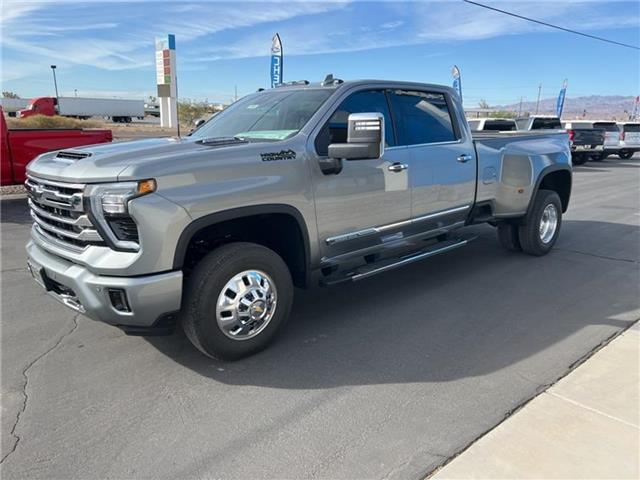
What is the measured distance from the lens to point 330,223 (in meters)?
4.03

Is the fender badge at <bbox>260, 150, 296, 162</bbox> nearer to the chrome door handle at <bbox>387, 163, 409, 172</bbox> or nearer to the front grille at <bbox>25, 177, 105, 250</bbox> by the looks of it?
the chrome door handle at <bbox>387, 163, 409, 172</bbox>

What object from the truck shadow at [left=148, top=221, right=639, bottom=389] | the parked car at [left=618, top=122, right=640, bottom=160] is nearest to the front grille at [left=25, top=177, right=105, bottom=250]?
the truck shadow at [left=148, top=221, right=639, bottom=389]

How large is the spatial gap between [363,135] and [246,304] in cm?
146

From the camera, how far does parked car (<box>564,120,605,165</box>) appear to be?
67.1 ft

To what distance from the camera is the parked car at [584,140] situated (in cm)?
2045

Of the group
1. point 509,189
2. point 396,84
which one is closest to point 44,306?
point 396,84

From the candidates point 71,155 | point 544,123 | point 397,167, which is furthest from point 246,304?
point 544,123

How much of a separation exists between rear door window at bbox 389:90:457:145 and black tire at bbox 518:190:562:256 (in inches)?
69.1

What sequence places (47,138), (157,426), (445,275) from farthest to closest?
1. (47,138)
2. (445,275)
3. (157,426)

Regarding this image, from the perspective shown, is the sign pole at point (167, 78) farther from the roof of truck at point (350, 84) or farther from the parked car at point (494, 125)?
the roof of truck at point (350, 84)

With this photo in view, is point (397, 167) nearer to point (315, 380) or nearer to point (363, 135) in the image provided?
point (363, 135)

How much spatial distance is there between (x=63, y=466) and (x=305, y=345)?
1.85m

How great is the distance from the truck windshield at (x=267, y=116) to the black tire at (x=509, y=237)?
132 inches

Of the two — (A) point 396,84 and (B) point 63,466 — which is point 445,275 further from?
(B) point 63,466
